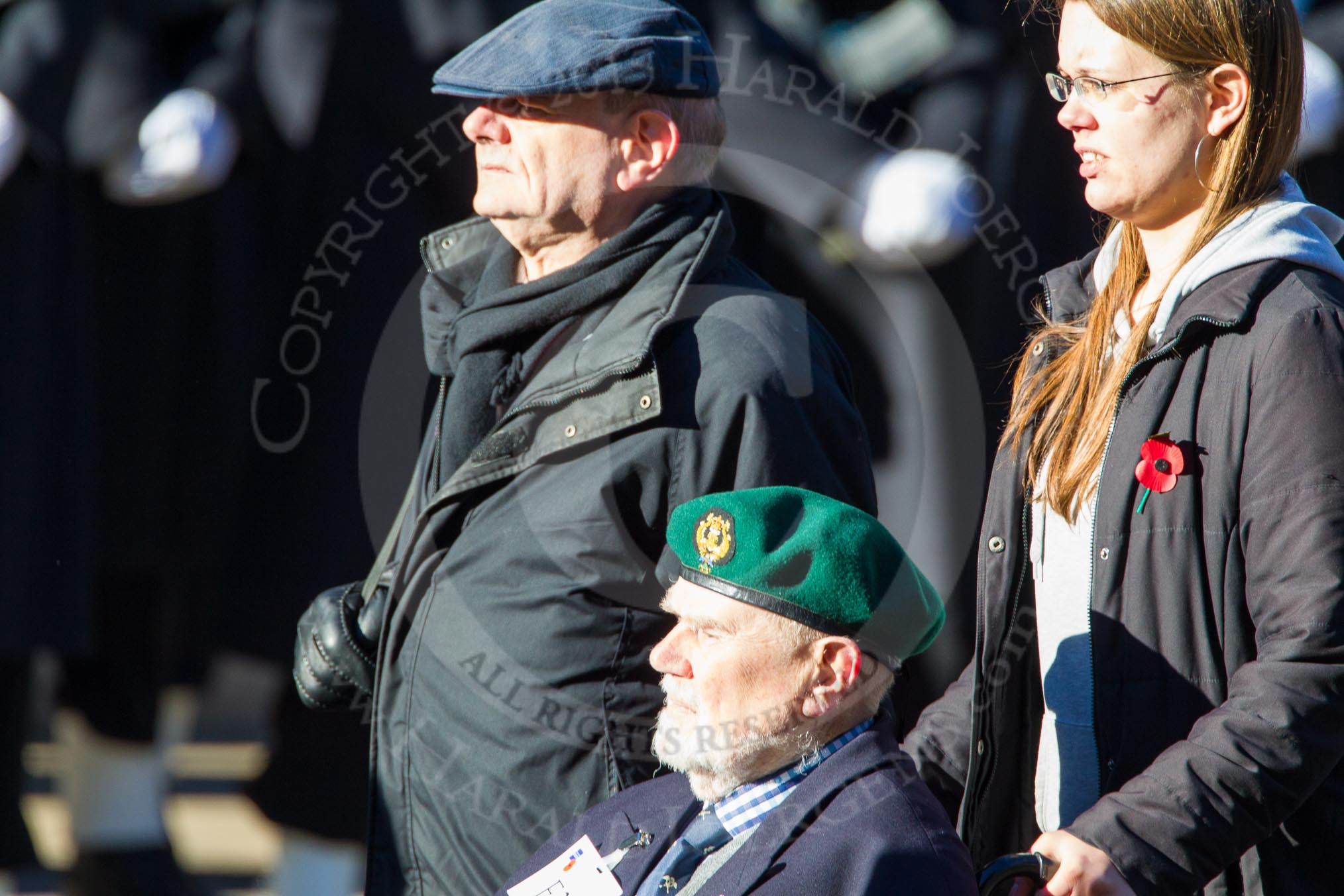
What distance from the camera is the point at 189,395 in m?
3.50

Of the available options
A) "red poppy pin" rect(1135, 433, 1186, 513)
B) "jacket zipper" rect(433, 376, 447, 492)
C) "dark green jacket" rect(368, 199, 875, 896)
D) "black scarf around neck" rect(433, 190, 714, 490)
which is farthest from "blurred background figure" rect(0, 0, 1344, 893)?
"red poppy pin" rect(1135, 433, 1186, 513)

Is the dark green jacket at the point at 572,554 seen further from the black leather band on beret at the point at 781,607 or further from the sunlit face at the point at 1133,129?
the sunlit face at the point at 1133,129

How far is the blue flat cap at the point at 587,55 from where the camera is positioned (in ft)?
7.07

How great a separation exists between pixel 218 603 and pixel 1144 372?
8.32ft

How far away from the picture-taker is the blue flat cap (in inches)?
84.8

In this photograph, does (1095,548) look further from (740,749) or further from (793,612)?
(740,749)

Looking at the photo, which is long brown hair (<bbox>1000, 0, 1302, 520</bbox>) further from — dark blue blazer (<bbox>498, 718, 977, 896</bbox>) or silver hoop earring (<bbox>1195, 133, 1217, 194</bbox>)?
dark blue blazer (<bbox>498, 718, 977, 896</bbox>)

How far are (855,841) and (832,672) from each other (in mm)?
204

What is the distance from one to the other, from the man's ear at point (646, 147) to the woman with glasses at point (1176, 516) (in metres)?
0.64

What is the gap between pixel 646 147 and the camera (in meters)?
2.24

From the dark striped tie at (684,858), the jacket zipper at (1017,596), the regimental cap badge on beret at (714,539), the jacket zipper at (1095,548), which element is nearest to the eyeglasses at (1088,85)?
the jacket zipper at (1095,548)

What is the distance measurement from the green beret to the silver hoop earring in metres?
0.52

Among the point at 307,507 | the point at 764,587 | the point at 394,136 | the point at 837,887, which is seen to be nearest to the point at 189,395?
the point at 307,507

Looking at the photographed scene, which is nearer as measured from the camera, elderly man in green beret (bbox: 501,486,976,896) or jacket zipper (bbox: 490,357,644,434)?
elderly man in green beret (bbox: 501,486,976,896)
